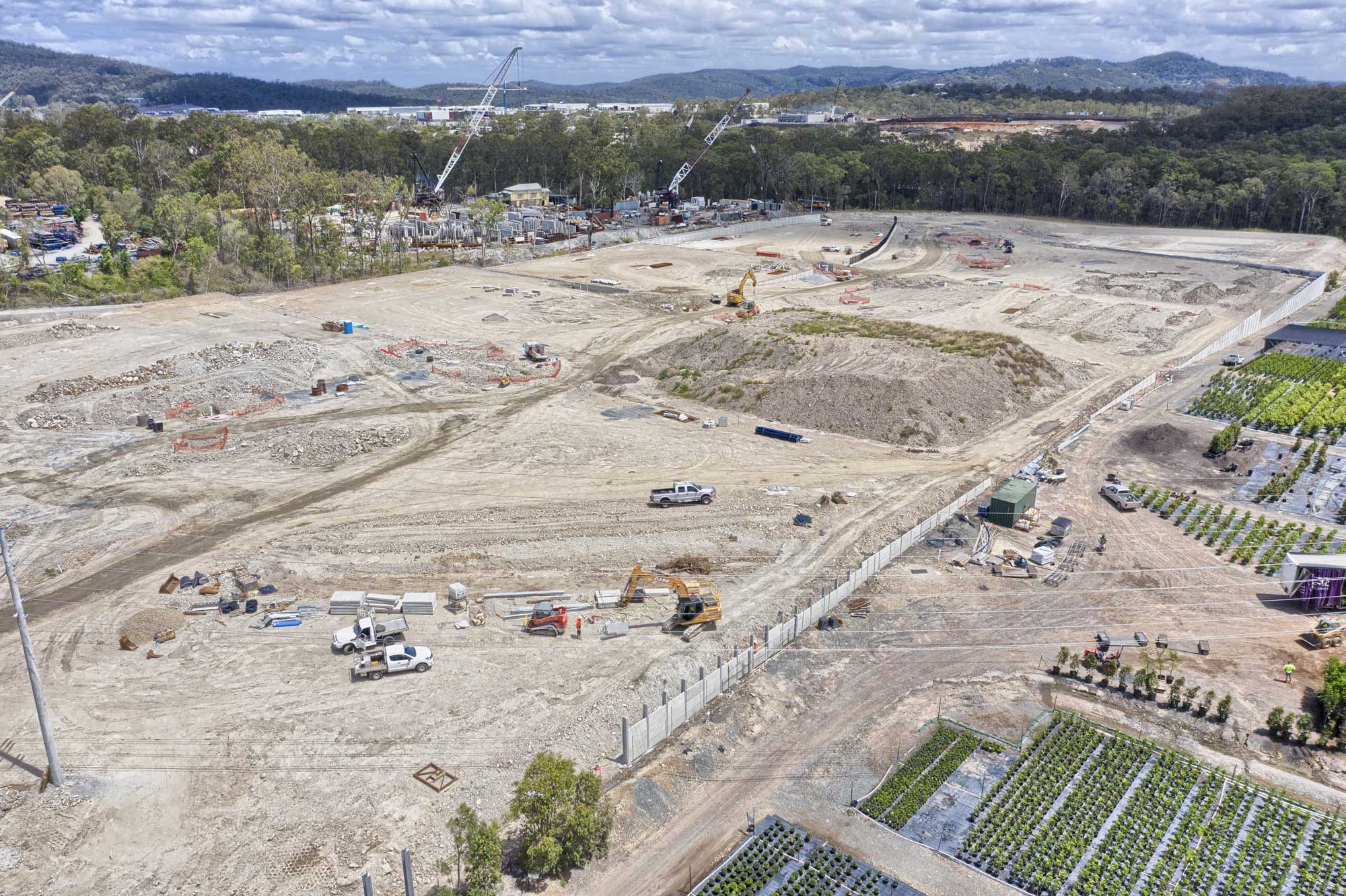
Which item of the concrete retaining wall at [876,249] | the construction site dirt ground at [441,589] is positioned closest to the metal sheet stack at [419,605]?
the construction site dirt ground at [441,589]

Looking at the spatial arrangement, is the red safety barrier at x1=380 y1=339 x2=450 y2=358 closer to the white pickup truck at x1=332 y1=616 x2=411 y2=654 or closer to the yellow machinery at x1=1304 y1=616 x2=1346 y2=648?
the white pickup truck at x1=332 y1=616 x2=411 y2=654

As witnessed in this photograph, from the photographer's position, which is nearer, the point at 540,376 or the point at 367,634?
the point at 367,634

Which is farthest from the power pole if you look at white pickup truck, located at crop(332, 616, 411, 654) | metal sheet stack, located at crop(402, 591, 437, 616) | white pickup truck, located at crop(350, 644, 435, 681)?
metal sheet stack, located at crop(402, 591, 437, 616)

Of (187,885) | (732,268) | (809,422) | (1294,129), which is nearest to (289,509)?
(187,885)

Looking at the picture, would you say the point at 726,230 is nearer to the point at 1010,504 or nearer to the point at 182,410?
the point at 182,410

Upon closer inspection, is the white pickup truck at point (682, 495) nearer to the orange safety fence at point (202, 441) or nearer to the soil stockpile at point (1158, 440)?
the orange safety fence at point (202, 441)

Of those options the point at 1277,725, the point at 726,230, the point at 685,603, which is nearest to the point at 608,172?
the point at 726,230

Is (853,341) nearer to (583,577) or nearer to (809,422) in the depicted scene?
(809,422)
